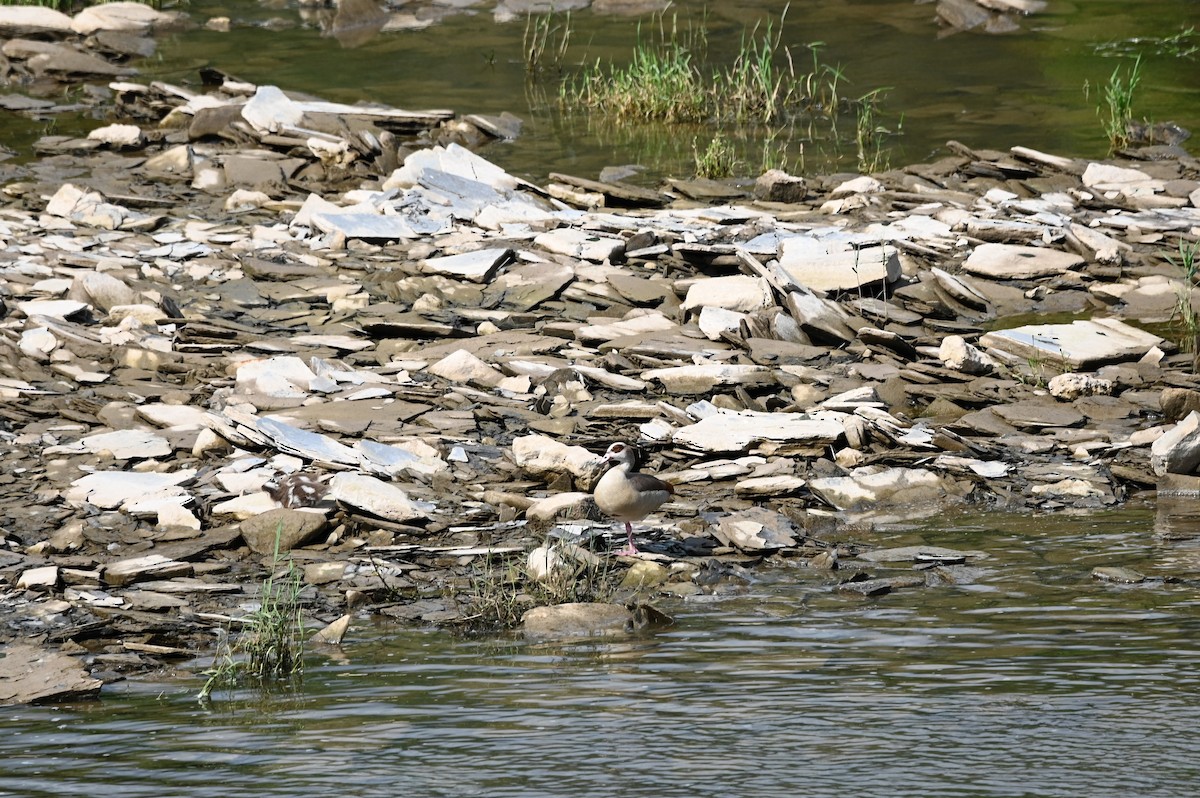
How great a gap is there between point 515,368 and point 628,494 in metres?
2.60

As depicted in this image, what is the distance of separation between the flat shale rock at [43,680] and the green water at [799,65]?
971 centimetres

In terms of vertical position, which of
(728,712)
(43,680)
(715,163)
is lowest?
(43,680)

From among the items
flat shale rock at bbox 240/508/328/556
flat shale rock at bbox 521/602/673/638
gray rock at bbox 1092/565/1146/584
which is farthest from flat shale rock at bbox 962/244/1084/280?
flat shale rock at bbox 240/508/328/556

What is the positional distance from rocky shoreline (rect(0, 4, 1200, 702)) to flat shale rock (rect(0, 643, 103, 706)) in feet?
0.05

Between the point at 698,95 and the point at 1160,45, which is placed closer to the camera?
the point at 698,95

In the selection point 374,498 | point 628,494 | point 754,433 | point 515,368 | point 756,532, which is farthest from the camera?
point 515,368

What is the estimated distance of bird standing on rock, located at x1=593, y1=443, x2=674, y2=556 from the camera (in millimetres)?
6020

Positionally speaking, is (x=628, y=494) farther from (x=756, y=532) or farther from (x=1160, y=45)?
(x=1160, y=45)

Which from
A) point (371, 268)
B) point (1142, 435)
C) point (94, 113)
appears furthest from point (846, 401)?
point (94, 113)

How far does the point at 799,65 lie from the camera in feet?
63.1

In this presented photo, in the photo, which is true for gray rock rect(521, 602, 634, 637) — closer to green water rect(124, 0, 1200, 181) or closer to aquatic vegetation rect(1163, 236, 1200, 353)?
aquatic vegetation rect(1163, 236, 1200, 353)

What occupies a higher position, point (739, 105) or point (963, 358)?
point (739, 105)

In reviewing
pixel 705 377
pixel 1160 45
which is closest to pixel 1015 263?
pixel 705 377

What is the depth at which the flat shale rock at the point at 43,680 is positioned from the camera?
4.83m
